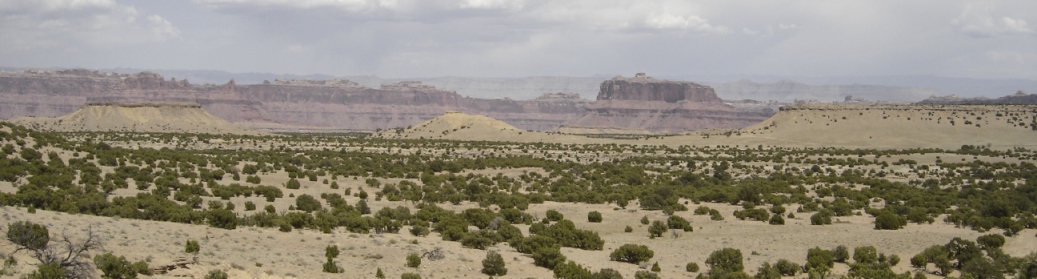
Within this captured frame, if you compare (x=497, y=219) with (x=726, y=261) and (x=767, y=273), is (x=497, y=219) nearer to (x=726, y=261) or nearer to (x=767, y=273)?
(x=726, y=261)

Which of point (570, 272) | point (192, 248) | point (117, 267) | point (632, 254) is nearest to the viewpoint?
point (117, 267)

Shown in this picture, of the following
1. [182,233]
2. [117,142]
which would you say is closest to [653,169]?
[182,233]

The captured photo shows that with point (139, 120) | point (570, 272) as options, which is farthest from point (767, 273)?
point (139, 120)

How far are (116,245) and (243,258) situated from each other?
233cm

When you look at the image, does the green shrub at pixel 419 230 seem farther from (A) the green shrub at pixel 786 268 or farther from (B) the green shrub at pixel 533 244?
(A) the green shrub at pixel 786 268

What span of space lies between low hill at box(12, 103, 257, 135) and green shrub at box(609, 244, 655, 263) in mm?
118290

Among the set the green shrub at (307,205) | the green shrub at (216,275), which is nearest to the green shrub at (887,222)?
the green shrub at (307,205)

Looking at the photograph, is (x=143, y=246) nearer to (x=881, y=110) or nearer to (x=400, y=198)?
(x=400, y=198)

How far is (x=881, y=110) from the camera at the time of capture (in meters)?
114

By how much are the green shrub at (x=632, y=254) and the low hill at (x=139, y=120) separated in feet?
388

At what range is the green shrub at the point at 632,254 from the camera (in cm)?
2222

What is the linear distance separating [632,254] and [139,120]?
134m

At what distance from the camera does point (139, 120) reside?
141875 millimetres

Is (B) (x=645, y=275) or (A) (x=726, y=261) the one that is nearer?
(B) (x=645, y=275)
